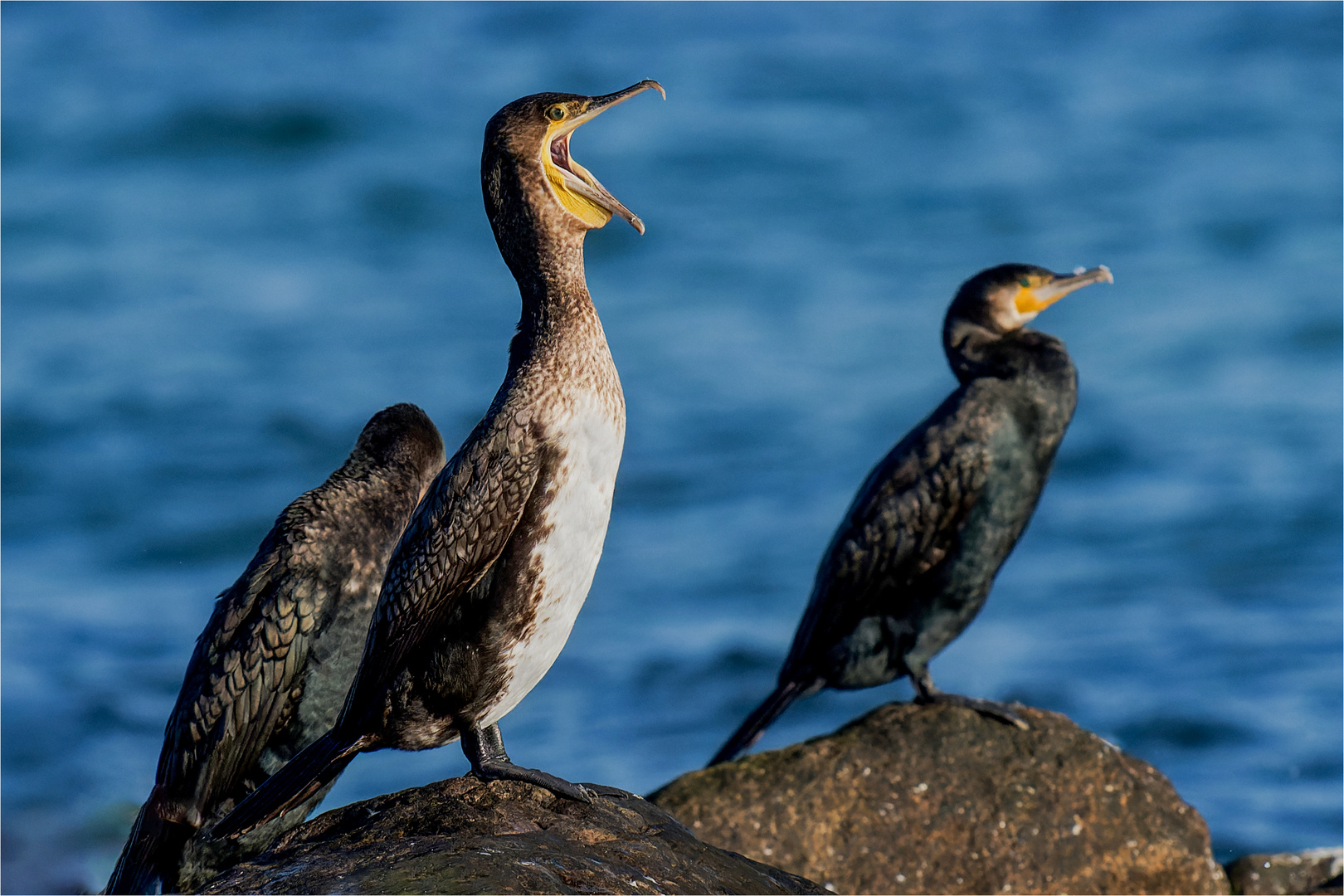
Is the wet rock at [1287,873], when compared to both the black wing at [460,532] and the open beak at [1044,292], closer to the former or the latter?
the open beak at [1044,292]

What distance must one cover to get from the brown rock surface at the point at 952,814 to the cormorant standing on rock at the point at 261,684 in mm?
1718

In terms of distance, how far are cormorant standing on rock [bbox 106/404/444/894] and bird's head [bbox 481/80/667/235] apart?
1.22 m

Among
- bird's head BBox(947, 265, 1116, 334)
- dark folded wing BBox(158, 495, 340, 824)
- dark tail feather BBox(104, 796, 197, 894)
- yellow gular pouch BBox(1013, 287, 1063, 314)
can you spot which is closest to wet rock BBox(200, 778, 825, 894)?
dark folded wing BBox(158, 495, 340, 824)

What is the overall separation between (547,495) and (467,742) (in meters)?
0.79

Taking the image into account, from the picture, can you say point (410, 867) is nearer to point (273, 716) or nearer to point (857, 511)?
point (273, 716)

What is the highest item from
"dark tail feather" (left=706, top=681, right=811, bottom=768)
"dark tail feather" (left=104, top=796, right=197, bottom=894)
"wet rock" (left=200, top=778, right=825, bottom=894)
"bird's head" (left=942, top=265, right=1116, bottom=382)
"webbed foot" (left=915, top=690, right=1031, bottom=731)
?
"bird's head" (left=942, top=265, right=1116, bottom=382)

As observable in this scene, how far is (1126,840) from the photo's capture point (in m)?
6.24

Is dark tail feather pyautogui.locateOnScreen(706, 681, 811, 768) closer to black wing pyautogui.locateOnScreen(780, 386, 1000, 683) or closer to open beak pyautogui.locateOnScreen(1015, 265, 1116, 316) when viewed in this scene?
black wing pyautogui.locateOnScreen(780, 386, 1000, 683)

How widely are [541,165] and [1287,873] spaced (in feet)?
15.5

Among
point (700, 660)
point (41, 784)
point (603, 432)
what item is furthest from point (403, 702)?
point (700, 660)

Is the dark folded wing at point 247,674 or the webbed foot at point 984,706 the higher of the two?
the dark folded wing at point 247,674

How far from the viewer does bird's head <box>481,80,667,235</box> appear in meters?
4.43

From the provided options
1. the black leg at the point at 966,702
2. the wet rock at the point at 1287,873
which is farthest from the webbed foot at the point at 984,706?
the wet rock at the point at 1287,873

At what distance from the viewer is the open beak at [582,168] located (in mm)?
4465
